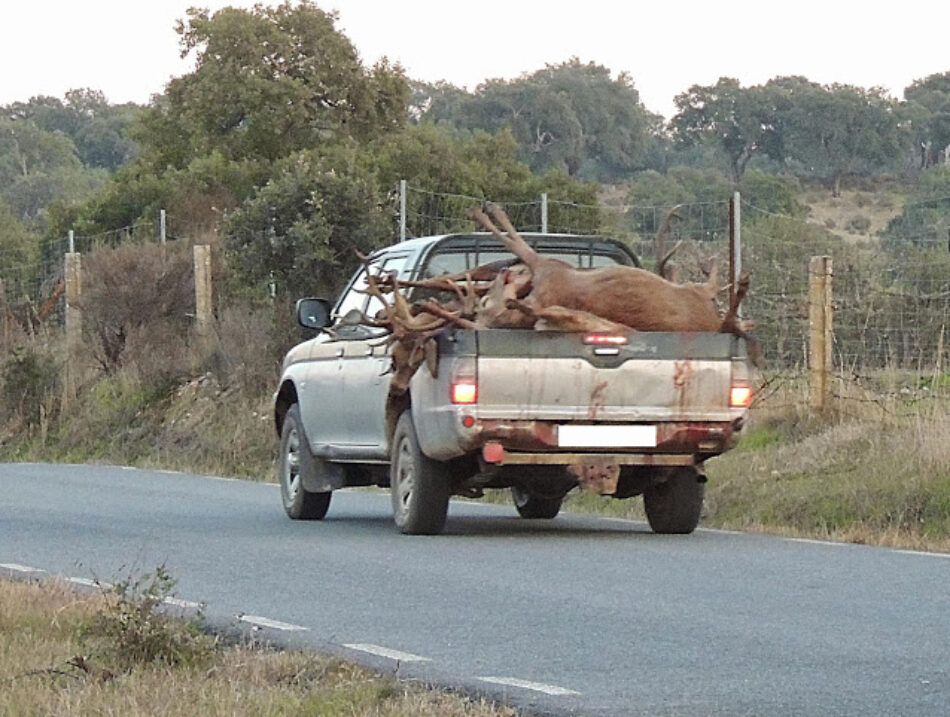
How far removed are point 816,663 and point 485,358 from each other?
509 cm

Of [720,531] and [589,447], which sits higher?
[589,447]

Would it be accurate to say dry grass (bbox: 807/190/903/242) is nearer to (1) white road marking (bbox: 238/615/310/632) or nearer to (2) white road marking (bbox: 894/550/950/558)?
(2) white road marking (bbox: 894/550/950/558)

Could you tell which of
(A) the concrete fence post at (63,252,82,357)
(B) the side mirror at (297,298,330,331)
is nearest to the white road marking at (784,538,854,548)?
(B) the side mirror at (297,298,330,331)

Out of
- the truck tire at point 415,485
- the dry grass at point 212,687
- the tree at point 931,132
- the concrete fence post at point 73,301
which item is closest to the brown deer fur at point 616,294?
the truck tire at point 415,485

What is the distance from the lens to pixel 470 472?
547 inches

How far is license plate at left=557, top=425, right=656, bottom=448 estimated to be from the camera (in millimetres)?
13141

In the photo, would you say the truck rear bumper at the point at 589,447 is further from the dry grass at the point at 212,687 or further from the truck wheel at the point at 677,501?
the dry grass at the point at 212,687

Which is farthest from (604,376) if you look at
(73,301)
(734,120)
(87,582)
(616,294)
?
(734,120)

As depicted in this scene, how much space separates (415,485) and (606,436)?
1.31 m

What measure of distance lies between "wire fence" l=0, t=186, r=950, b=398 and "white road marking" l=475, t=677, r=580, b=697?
6.65 meters

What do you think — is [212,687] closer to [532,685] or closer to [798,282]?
[532,685]

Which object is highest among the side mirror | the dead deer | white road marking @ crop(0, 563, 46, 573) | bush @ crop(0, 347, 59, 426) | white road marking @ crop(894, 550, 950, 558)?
the dead deer

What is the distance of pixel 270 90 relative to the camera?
48312 millimetres

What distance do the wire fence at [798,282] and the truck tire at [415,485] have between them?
2.16 m
